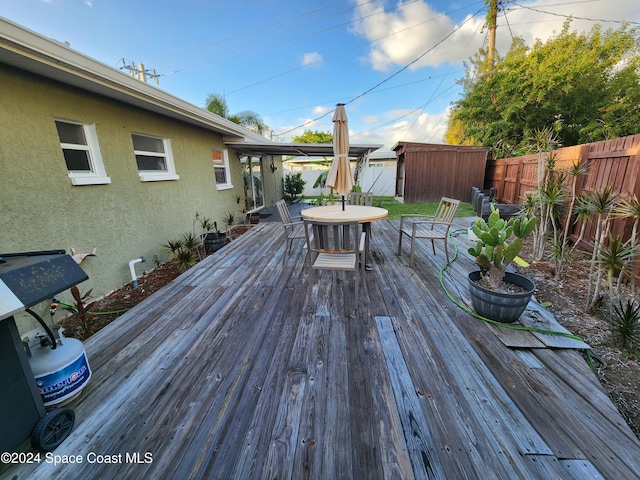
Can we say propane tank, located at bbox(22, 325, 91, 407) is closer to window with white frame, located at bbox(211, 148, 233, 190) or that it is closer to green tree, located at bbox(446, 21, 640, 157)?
window with white frame, located at bbox(211, 148, 233, 190)

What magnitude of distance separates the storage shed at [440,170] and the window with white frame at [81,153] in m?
11.1

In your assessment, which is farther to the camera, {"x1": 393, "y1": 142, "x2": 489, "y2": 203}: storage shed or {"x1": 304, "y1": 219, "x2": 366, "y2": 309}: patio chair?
{"x1": 393, "y1": 142, "x2": 489, "y2": 203}: storage shed

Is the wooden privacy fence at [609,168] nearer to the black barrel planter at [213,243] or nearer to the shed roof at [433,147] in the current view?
the black barrel planter at [213,243]

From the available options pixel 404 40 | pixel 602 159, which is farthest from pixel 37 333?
pixel 404 40

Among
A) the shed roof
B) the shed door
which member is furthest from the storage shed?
the shed door

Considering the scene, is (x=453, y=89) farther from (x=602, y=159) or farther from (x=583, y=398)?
(x=583, y=398)

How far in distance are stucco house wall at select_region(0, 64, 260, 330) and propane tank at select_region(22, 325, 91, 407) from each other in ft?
5.90

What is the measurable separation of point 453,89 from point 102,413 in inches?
756

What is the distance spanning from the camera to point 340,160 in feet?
13.2

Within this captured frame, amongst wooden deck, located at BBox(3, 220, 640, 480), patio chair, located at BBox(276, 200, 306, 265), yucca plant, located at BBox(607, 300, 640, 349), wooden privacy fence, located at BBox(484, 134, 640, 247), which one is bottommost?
wooden deck, located at BBox(3, 220, 640, 480)

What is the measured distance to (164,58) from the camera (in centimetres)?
1614

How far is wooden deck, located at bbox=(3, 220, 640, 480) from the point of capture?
1282 millimetres

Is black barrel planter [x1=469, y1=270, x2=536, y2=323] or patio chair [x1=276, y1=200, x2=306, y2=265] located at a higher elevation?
patio chair [x1=276, y1=200, x2=306, y2=265]

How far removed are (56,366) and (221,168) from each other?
6.92 m
